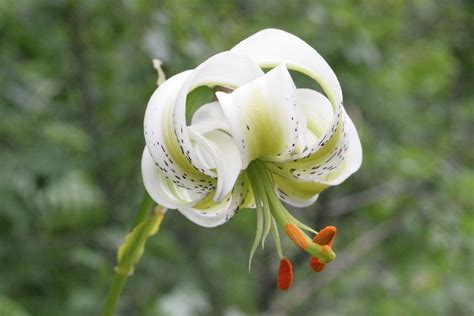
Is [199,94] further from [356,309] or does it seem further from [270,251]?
[356,309]

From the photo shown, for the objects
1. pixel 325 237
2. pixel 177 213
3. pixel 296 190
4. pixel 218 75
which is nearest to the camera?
pixel 218 75

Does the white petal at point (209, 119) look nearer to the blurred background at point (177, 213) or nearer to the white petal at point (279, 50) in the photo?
the white petal at point (279, 50)

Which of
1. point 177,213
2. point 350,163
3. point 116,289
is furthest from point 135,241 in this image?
point 177,213

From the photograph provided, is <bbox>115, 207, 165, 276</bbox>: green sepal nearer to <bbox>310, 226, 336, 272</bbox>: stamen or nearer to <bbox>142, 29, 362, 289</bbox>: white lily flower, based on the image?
<bbox>142, 29, 362, 289</bbox>: white lily flower

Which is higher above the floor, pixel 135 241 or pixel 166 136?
pixel 166 136

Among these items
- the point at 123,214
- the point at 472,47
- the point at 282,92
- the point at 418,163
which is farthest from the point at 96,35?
the point at 472,47

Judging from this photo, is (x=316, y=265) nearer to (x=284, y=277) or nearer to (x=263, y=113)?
(x=284, y=277)

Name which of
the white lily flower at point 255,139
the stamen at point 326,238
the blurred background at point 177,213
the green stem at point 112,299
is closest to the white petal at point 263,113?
the white lily flower at point 255,139
